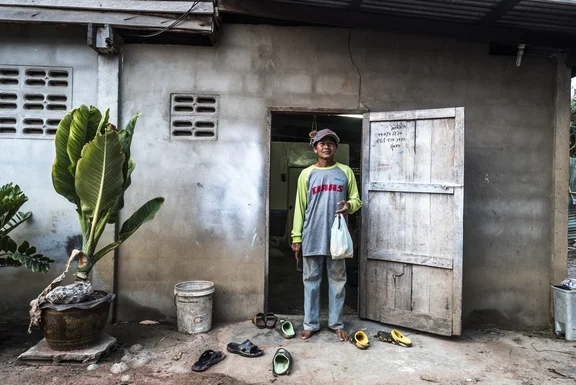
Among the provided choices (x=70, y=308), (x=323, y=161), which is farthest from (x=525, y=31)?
(x=70, y=308)

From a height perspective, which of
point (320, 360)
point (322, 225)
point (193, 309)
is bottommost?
point (320, 360)

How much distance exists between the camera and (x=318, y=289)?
156 inches

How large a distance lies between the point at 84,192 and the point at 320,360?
8.54 feet

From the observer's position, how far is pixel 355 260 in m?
7.98

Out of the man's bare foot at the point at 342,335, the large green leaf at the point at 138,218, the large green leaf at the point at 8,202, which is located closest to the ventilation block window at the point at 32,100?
the large green leaf at the point at 8,202

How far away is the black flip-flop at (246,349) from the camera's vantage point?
11.4 ft

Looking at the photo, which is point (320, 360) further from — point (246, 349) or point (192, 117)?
point (192, 117)

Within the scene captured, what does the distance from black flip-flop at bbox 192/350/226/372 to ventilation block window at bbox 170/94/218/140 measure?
7.60 feet

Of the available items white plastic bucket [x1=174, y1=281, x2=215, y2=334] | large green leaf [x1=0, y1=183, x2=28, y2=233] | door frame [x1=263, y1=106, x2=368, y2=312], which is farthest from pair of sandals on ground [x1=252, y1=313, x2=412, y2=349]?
large green leaf [x1=0, y1=183, x2=28, y2=233]

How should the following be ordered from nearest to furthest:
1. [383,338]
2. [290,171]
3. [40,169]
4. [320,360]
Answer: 1. [320,360]
2. [383,338]
3. [40,169]
4. [290,171]

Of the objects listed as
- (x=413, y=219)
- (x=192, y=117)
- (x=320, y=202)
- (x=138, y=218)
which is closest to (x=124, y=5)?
(x=192, y=117)

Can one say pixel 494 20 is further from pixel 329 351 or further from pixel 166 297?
pixel 166 297

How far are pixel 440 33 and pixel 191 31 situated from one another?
2.74 m

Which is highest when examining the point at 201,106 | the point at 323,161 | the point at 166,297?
the point at 201,106
